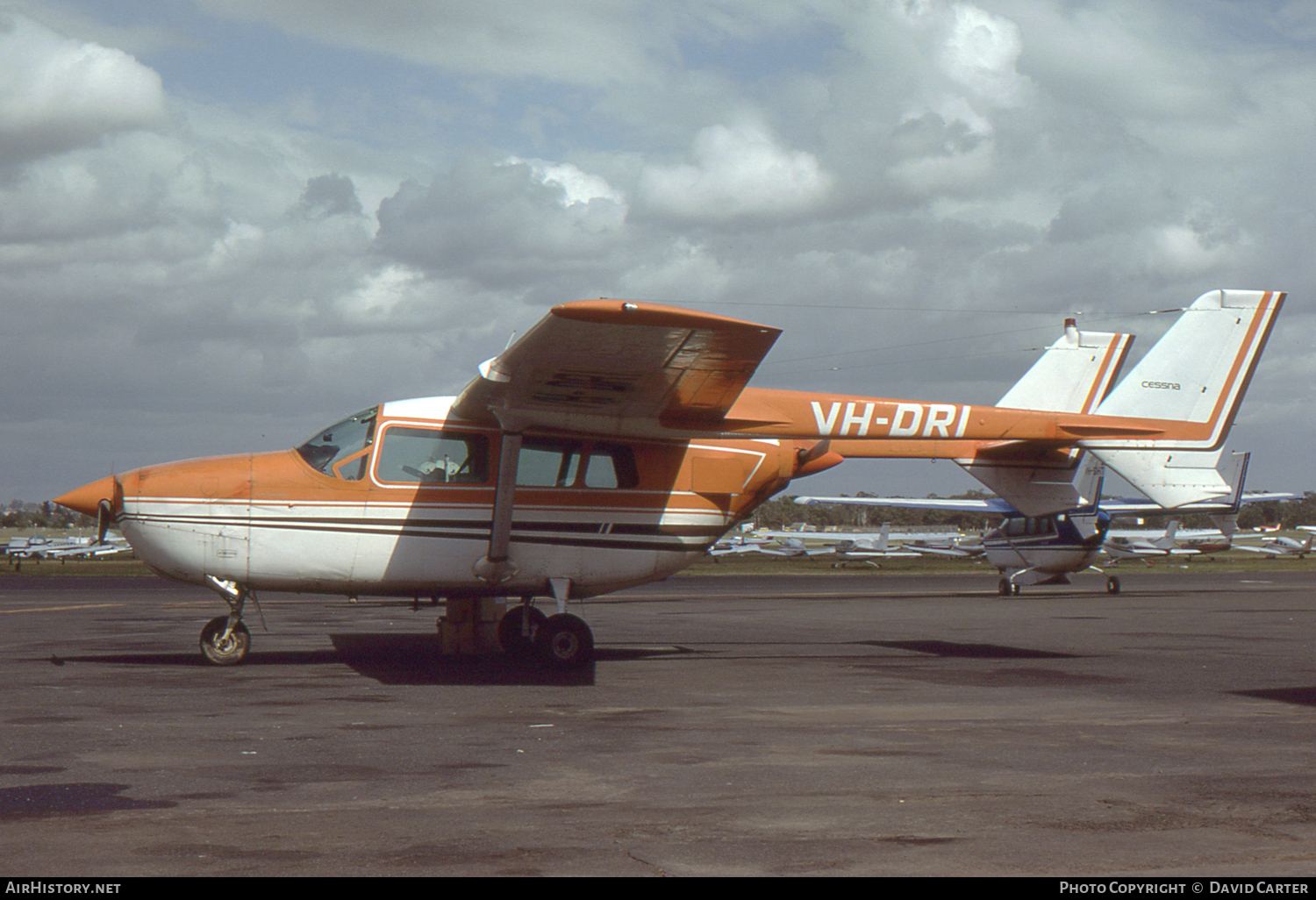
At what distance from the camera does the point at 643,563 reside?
44.1 ft

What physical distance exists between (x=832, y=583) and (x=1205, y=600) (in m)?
17.0

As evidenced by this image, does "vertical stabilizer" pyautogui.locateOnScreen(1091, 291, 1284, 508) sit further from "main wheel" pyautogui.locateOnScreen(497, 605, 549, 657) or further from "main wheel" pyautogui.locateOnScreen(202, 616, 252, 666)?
"main wheel" pyautogui.locateOnScreen(202, 616, 252, 666)

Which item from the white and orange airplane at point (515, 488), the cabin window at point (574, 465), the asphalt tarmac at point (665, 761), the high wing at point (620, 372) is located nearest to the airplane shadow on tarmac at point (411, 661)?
the asphalt tarmac at point (665, 761)

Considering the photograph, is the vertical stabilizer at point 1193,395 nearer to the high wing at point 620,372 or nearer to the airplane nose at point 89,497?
the high wing at point 620,372

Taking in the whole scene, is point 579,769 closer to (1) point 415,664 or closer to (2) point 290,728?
(2) point 290,728

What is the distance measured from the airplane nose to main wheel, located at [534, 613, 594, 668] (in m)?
4.70

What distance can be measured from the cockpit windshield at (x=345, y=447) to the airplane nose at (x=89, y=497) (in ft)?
6.36

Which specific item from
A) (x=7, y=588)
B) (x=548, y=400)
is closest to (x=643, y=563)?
(x=548, y=400)

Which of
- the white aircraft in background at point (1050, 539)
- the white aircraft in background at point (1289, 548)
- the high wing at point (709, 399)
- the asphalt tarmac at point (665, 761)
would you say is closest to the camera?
the asphalt tarmac at point (665, 761)

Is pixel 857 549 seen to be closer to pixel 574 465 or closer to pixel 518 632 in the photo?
pixel 518 632

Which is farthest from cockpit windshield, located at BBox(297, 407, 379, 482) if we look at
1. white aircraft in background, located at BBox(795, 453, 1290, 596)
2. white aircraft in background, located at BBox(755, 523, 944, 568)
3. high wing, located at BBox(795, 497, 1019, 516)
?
white aircraft in background, located at BBox(755, 523, 944, 568)

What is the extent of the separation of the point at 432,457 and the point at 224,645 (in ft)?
10.3

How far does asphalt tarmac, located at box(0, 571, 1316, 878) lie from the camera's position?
507cm

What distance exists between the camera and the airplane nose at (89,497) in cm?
1230
